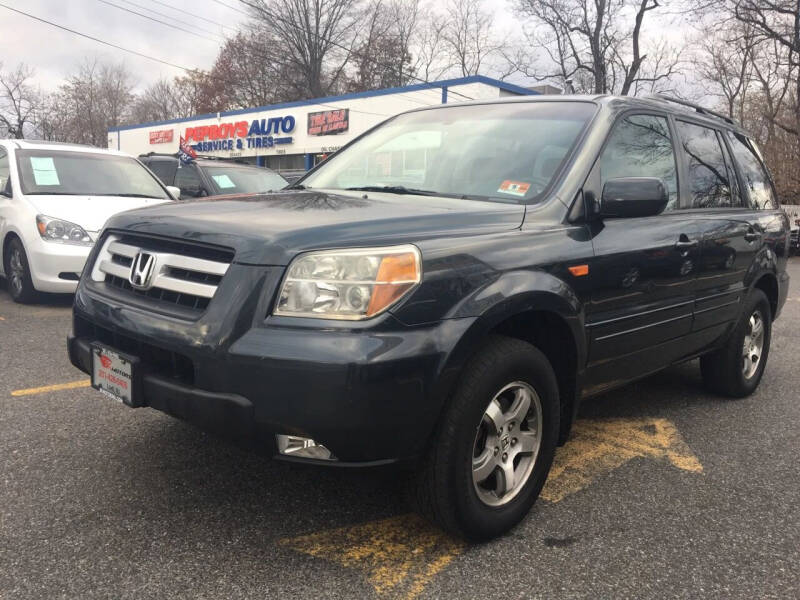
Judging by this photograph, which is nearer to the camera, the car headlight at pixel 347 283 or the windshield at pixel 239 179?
the car headlight at pixel 347 283

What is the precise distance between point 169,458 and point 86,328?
0.72 meters

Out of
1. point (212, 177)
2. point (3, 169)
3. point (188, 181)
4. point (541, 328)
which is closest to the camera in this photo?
point (541, 328)

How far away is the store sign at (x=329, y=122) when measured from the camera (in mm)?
28578

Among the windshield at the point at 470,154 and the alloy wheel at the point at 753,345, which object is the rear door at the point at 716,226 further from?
the windshield at the point at 470,154

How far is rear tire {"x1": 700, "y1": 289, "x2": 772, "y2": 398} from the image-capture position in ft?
14.1

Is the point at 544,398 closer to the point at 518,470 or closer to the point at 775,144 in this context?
the point at 518,470

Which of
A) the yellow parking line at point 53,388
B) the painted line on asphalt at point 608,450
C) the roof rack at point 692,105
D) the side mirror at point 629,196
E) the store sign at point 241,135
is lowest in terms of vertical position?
the painted line on asphalt at point 608,450

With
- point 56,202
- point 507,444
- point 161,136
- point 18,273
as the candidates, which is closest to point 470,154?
point 507,444

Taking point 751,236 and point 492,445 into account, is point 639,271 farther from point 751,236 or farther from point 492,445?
point 751,236

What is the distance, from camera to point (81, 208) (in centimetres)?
660

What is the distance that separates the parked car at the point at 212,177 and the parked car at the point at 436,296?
643cm

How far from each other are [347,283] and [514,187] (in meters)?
1.13

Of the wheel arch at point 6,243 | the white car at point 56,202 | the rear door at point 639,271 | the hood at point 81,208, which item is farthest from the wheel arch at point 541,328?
the wheel arch at point 6,243

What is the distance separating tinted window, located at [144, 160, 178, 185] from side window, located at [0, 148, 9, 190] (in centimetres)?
312
